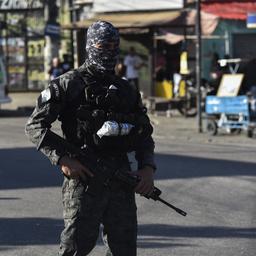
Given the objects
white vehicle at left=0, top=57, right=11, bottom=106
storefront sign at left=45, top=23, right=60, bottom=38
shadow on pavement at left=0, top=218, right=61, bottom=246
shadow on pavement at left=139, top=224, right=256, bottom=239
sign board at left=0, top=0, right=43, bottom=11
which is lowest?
shadow on pavement at left=139, top=224, right=256, bottom=239

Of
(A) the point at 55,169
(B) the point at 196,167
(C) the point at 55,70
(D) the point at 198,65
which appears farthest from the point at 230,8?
(A) the point at 55,169

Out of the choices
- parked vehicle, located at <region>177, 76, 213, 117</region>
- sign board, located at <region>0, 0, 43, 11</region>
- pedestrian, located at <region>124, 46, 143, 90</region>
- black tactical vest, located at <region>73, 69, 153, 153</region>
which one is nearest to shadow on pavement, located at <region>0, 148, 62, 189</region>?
black tactical vest, located at <region>73, 69, 153, 153</region>

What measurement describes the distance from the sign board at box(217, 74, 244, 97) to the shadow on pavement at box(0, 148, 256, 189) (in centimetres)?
393

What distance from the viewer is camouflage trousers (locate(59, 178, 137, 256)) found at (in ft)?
14.1

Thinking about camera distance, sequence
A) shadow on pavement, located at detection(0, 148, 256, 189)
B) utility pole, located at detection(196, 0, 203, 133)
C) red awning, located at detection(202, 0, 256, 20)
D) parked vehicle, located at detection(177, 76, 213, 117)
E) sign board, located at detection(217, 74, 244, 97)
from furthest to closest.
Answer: red awning, located at detection(202, 0, 256, 20), parked vehicle, located at detection(177, 76, 213, 117), utility pole, located at detection(196, 0, 203, 133), sign board, located at detection(217, 74, 244, 97), shadow on pavement, located at detection(0, 148, 256, 189)

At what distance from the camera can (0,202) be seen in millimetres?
8438

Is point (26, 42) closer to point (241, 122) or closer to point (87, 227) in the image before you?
point (241, 122)

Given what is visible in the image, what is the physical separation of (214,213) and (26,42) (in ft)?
72.2

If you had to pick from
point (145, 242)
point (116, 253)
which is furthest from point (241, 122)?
point (116, 253)

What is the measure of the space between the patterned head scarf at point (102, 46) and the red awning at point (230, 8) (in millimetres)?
17634

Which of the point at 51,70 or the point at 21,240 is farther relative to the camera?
the point at 51,70

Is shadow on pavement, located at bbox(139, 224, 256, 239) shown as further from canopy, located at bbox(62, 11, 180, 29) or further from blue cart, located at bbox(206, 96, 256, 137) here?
canopy, located at bbox(62, 11, 180, 29)

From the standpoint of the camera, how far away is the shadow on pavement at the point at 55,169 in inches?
392

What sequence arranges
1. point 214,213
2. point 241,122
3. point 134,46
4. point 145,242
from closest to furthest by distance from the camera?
point 145,242
point 214,213
point 241,122
point 134,46
